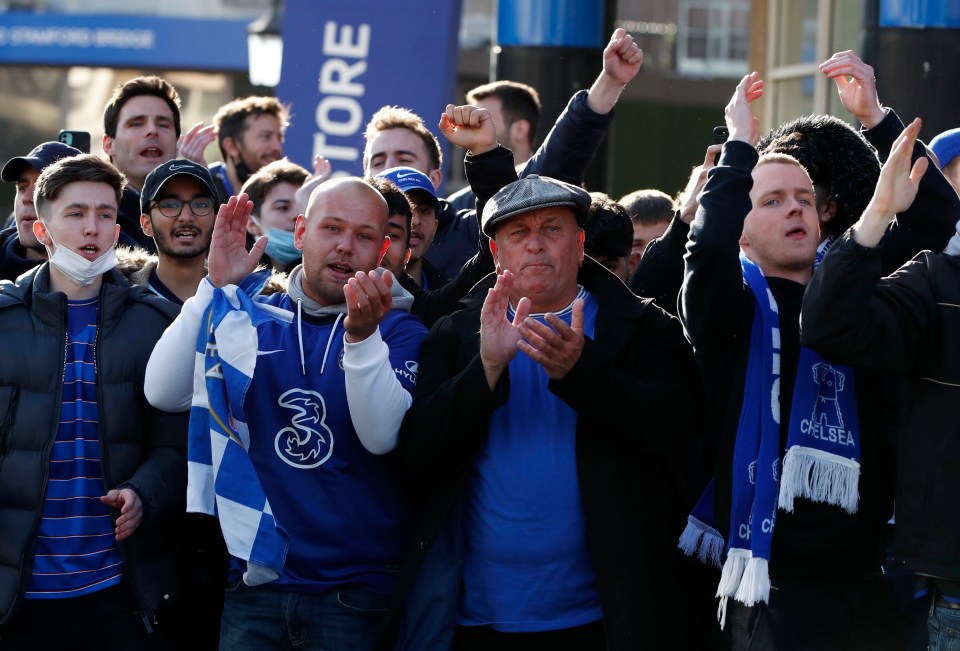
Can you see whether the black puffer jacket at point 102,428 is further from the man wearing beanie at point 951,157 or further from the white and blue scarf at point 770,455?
the man wearing beanie at point 951,157

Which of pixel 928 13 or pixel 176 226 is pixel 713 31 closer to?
pixel 928 13

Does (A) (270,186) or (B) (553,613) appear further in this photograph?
(A) (270,186)

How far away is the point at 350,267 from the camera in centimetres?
380

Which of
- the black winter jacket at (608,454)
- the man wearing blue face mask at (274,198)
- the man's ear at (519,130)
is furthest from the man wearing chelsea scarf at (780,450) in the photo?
the man's ear at (519,130)

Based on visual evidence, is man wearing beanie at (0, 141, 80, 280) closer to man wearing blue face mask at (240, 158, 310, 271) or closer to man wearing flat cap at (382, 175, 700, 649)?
man wearing blue face mask at (240, 158, 310, 271)

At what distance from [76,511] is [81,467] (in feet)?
0.42

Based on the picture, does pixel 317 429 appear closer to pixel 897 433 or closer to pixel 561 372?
pixel 561 372

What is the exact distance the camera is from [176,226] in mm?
4605

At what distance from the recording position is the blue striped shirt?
3873 millimetres

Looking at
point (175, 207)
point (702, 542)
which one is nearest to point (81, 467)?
point (175, 207)

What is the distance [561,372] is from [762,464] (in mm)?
600

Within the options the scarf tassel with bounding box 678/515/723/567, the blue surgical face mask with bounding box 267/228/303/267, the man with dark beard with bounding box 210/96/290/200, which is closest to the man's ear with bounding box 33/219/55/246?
the blue surgical face mask with bounding box 267/228/303/267

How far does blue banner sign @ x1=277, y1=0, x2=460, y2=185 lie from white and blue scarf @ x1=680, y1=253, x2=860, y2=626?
135 inches

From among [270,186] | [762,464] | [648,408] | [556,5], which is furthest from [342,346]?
[556,5]
